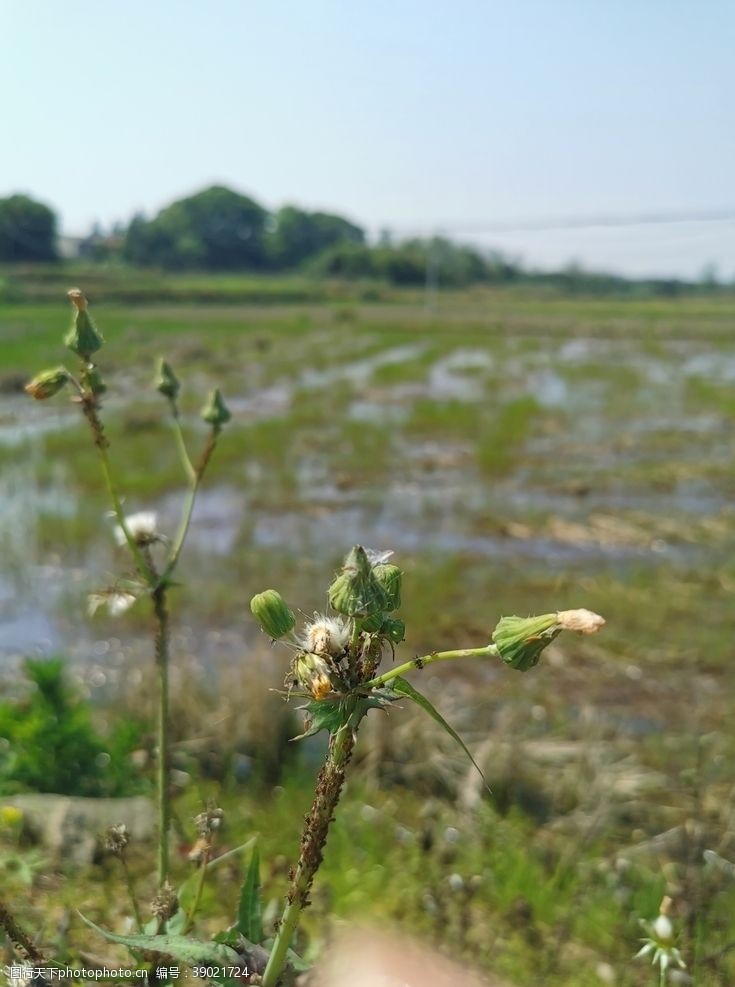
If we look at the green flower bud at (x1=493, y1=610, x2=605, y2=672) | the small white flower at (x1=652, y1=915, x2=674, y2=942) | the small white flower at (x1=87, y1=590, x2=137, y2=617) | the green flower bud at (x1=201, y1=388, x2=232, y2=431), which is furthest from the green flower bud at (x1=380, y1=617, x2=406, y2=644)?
the small white flower at (x1=652, y1=915, x2=674, y2=942)

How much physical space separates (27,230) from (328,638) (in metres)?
13.2

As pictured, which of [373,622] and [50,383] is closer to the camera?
[373,622]

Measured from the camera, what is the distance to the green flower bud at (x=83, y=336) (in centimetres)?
157

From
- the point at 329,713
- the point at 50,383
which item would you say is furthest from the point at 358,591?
the point at 50,383

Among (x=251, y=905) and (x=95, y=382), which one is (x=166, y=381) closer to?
(x=95, y=382)

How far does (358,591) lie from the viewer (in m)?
1.04

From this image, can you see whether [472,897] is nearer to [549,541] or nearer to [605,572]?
[605,572]

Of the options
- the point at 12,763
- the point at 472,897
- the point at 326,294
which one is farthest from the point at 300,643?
the point at 326,294

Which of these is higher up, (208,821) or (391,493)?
(208,821)

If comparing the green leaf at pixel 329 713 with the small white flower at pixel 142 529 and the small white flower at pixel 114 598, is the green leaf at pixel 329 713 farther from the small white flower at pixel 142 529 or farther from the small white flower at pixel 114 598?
the small white flower at pixel 142 529

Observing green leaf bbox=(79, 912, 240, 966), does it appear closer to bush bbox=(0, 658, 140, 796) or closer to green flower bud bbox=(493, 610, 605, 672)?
green flower bud bbox=(493, 610, 605, 672)

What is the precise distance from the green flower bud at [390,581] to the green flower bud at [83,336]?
0.80 metres

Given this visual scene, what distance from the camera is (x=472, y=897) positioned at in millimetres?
2811

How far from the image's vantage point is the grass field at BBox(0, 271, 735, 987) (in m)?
2.78
